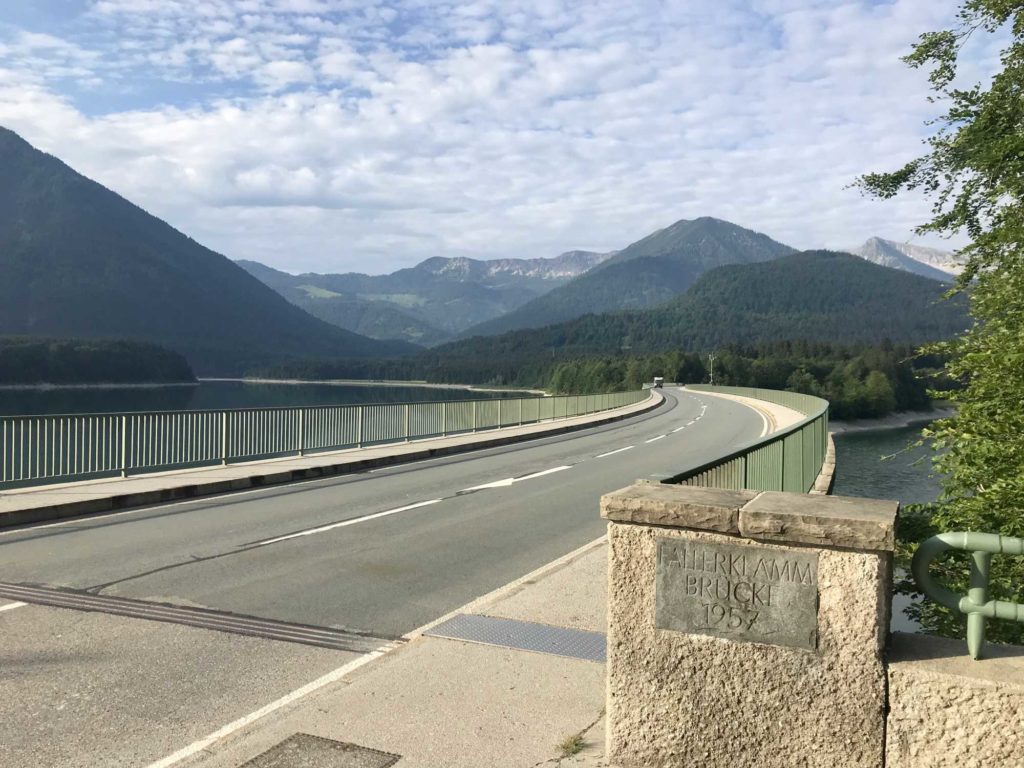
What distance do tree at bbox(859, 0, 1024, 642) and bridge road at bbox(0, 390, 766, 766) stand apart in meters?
3.21

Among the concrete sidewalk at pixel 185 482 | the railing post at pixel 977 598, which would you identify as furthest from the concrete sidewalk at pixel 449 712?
the concrete sidewalk at pixel 185 482

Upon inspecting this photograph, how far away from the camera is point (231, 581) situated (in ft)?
24.8

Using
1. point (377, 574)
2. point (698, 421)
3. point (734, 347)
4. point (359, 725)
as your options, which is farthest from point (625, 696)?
point (734, 347)

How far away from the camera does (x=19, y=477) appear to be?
42.7ft

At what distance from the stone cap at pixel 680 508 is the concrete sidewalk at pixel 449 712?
1.11 meters

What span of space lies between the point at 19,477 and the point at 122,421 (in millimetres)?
1784

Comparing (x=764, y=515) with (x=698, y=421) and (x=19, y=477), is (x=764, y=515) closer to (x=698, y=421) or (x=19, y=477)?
(x=19, y=477)

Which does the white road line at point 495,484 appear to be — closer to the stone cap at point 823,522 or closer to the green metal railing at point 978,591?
the stone cap at point 823,522

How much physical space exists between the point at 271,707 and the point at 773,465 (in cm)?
687

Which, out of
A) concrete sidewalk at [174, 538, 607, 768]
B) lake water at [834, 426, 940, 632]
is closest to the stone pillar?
concrete sidewalk at [174, 538, 607, 768]

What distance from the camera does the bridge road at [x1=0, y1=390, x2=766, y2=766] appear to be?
4559mm

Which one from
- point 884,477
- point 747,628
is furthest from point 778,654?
point 884,477

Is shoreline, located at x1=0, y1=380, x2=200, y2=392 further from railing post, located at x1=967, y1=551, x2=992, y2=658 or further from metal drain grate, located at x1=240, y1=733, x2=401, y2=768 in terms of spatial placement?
railing post, located at x1=967, y1=551, x2=992, y2=658

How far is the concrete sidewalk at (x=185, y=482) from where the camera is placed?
11109 mm
